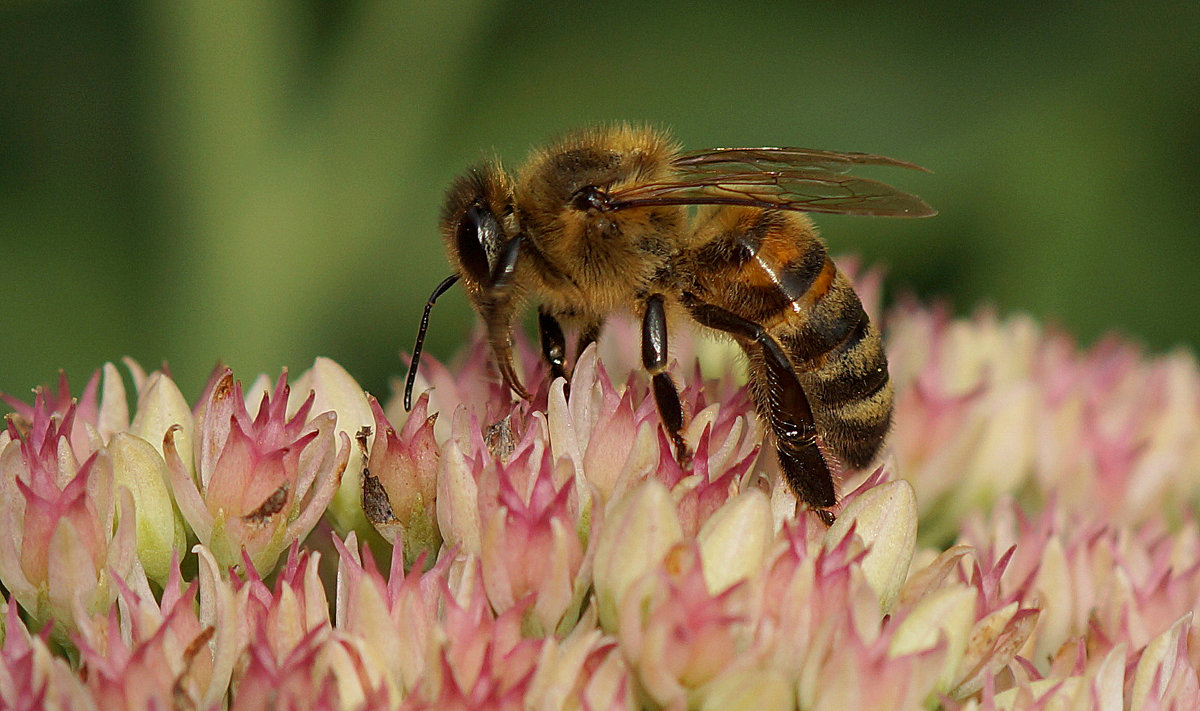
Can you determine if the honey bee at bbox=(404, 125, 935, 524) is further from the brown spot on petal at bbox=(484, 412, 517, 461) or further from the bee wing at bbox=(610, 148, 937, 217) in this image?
the brown spot on petal at bbox=(484, 412, 517, 461)

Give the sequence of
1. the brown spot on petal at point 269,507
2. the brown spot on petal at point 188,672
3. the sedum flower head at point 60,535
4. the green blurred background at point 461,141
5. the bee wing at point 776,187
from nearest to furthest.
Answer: the brown spot on petal at point 188,672 → the sedum flower head at point 60,535 → the brown spot on petal at point 269,507 → the bee wing at point 776,187 → the green blurred background at point 461,141

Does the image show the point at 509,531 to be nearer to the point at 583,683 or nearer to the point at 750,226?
the point at 583,683

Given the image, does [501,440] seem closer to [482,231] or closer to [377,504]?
[377,504]

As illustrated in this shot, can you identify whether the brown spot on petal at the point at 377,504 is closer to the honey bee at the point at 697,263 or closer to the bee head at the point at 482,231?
the honey bee at the point at 697,263

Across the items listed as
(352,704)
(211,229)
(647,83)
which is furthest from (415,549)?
(647,83)

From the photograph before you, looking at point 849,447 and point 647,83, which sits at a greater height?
point 647,83

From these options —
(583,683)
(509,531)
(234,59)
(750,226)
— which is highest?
(234,59)

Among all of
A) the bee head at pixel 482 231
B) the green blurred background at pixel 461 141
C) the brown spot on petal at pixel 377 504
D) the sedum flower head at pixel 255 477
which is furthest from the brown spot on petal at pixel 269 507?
the green blurred background at pixel 461 141
